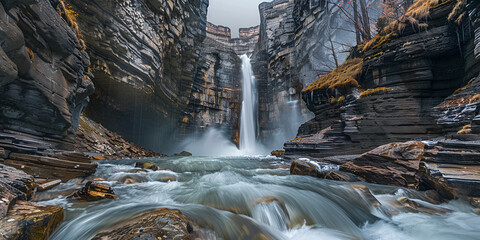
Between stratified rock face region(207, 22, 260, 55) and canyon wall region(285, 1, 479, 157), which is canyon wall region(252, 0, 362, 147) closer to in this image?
stratified rock face region(207, 22, 260, 55)

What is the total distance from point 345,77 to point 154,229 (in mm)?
13915

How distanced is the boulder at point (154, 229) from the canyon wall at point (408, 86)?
32.2 ft

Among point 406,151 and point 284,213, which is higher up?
point 406,151

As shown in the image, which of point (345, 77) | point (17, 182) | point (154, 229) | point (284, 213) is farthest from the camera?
point (345, 77)

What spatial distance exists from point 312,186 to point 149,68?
565 inches

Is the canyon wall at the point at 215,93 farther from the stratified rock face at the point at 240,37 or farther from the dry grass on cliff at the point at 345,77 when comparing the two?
the dry grass on cliff at the point at 345,77

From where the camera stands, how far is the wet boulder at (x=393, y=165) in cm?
516

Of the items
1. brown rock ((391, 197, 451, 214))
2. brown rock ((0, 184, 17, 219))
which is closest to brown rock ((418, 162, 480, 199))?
brown rock ((391, 197, 451, 214))

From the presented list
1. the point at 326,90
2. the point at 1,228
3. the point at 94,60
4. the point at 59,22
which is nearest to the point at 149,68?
the point at 94,60

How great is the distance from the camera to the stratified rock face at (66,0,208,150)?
38.5 ft

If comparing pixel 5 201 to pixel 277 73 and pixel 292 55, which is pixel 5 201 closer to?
pixel 292 55

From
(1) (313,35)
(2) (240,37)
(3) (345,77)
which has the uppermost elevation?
(2) (240,37)

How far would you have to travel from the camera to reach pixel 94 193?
12.3 ft

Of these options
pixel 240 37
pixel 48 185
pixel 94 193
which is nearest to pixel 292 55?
pixel 240 37
